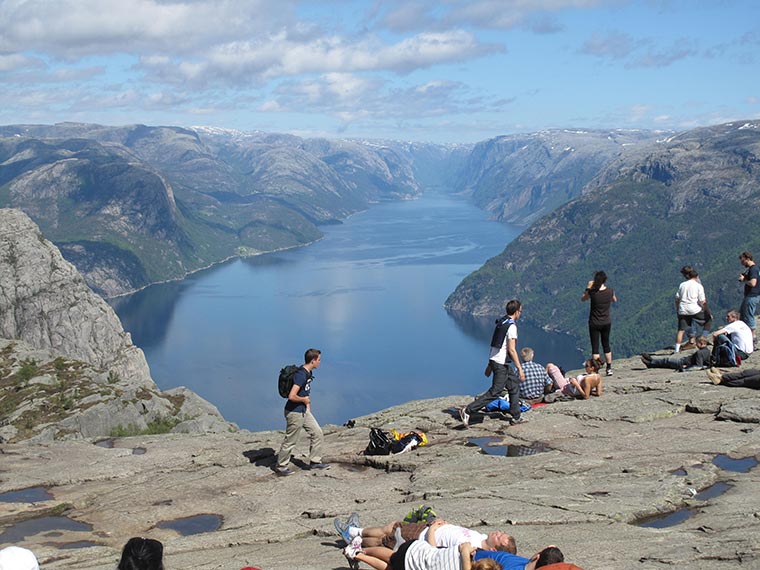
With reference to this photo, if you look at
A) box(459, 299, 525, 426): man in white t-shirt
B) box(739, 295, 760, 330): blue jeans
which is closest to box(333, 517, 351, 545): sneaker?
box(459, 299, 525, 426): man in white t-shirt

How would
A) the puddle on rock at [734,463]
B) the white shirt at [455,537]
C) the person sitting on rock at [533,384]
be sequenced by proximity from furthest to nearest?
the person sitting on rock at [533,384]
the puddle on rock at [734,463]
the white shirt at [455,537]

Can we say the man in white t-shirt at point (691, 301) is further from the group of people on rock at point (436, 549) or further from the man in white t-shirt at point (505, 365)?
the group of people on rock at point (436, 549)

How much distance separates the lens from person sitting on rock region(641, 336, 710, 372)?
30344 mm

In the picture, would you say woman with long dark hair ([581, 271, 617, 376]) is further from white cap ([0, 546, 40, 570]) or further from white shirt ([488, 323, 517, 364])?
white cap ([0, 546, 40, 570])

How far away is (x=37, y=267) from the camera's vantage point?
14950 centimetres

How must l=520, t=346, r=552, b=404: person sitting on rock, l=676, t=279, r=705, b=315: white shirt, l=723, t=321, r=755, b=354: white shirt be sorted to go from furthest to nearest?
l=676, t=279, r=705, b=315: white shirt
l=723, t=321, r=755, b=354: white shirt
l=520, t=346, r=552, b=404: person sitting on rock

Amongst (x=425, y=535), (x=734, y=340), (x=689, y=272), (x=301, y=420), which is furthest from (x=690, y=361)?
(x=425, y=535)

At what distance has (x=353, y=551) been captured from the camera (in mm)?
14906

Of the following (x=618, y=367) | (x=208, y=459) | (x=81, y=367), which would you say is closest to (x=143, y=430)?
(x=81, y=367)

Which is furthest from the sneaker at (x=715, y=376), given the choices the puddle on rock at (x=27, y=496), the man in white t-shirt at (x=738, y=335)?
the puddle on rock at (x=27, y=496)

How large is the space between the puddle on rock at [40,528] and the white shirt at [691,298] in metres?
24.6

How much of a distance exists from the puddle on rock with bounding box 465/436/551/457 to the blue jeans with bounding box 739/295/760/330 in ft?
45.3

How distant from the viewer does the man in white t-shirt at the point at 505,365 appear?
2377cm

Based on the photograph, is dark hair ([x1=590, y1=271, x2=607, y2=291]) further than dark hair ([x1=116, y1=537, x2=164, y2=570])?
→ Yes
